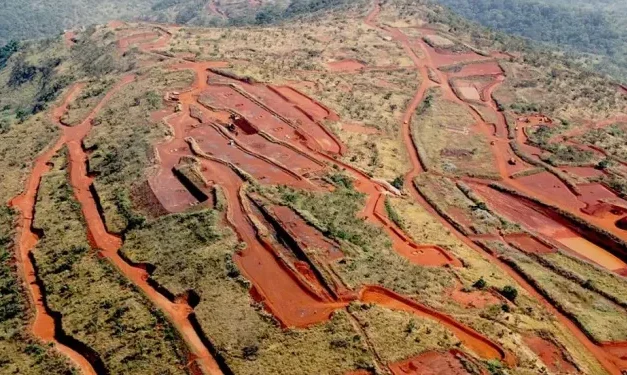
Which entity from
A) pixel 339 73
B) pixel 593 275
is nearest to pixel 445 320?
pixel 593 275

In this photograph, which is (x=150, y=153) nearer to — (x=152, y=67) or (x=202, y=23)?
(x=152, y=67)

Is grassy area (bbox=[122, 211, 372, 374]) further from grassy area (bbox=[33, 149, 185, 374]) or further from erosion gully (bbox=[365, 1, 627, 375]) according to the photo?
erosion gully (bbox=[365, 1, 627, 375])

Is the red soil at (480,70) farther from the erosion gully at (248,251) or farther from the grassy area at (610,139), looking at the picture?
the erosion gully at (248,251)

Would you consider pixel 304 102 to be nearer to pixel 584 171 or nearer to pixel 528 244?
pixel 584 171

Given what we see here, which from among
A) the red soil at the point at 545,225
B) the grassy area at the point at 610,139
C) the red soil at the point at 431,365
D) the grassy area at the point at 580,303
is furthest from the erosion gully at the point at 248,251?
the grassy area at the point at 610,139

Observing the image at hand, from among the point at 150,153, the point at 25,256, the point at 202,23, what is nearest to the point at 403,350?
the point at 25,256

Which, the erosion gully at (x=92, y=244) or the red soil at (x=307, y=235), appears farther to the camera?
the red soil at (x=307, y=235)
